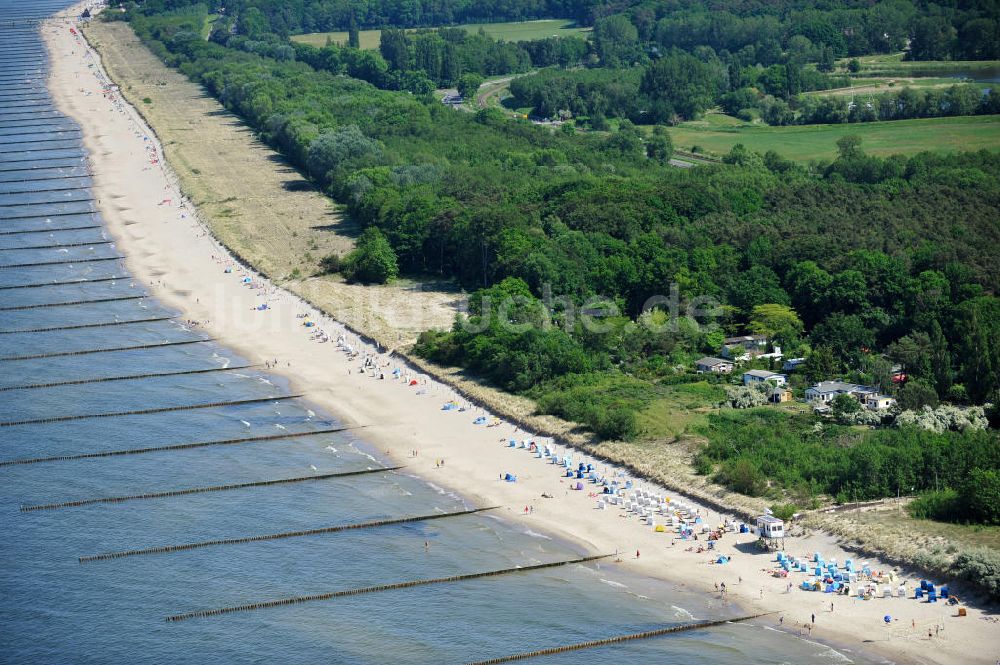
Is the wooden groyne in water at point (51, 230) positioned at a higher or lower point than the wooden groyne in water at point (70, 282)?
higher

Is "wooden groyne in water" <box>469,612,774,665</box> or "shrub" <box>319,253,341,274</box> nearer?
"wooden groyne in water" <box>469,612,774,665</box>

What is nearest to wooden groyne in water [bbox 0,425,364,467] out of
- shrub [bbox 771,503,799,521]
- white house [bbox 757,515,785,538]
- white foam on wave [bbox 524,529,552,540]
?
white foam on wave [bbox 524,529,552,540]

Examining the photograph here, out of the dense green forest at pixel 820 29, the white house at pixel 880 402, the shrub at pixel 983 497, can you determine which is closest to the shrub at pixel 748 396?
the white house at pixel 880 402

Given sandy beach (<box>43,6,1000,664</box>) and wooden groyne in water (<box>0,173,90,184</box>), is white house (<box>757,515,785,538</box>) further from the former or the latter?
wooden groyne in water (<box>0,173,90,184</box>)

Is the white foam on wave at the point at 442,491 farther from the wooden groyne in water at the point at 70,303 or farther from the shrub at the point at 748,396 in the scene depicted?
the wooden groyne in water at the point at 70,303

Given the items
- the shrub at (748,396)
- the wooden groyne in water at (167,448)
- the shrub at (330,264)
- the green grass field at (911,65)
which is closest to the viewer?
the wooden groyne in water at (167,448)
